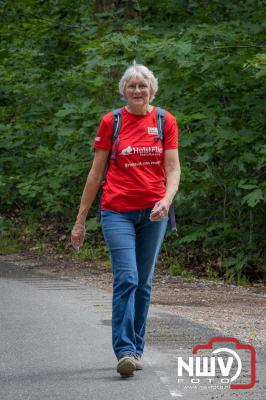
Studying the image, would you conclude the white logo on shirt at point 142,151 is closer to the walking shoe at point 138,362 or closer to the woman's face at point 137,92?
the woman's face at point 137,92

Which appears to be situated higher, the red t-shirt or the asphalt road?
the red t-shirt

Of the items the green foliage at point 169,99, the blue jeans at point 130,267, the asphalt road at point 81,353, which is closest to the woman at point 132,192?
the blue jeans at point 130,267

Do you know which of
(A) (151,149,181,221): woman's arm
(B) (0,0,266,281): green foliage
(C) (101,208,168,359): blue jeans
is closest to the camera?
(C) (101,208,168,359): blue jeans

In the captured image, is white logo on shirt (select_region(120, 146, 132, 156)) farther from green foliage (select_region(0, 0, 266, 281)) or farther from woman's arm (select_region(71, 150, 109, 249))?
green foliage (select_region(0, 0, 266, 281))

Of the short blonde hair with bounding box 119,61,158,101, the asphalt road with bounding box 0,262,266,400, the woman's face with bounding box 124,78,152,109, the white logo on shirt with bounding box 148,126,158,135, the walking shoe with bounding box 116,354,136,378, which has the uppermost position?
the short blonde hair with bounding box 119,61,158,101

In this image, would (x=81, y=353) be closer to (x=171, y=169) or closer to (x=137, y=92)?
(x=171, y=169)

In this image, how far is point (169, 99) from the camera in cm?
1492

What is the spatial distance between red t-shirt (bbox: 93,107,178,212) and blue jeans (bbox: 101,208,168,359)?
91 millimetres

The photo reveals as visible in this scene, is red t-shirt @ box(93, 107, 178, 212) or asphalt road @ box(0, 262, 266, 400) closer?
asphalt road @ box(0, 262, 266, 400)

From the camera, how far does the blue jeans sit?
6.86m

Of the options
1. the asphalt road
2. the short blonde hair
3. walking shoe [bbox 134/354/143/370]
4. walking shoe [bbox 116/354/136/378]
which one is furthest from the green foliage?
walking shoe [bbox 116/354/136/378]

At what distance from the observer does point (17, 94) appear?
20156mm

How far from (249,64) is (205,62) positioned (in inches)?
50.3

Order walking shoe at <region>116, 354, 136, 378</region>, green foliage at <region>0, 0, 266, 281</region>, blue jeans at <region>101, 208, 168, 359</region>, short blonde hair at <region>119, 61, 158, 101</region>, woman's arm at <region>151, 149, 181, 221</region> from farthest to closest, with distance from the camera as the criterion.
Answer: green foliage at <region>0, 0, 266, 281</region> → short blonde hair at <region>119, 61, 158, 101</region> → woman's arm at <region>151, 149, 181, 221</region> → blue jeans at <region>101, 208, 168, 359</region> → walking shoe at <region>116, 354, 136, 378</region>
